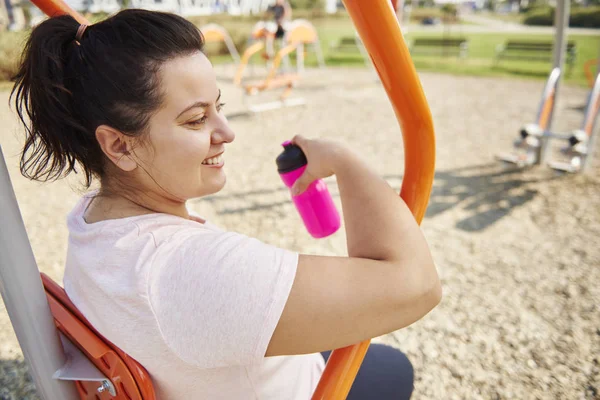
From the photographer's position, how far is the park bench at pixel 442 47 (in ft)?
49.9

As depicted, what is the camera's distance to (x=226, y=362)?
748 mm

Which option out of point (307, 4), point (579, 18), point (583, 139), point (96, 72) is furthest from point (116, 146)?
point (307, 4)

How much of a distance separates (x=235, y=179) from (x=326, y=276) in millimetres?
4254

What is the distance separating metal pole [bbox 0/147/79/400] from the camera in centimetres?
78

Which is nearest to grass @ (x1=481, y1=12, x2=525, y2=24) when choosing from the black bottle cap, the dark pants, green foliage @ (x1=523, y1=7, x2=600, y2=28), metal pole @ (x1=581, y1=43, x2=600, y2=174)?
green foliage @ (x1=523, y1=7, x2=600, y2=28)

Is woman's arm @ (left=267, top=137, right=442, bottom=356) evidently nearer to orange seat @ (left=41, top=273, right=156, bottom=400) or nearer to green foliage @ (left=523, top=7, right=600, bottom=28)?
orange seat @ (left=41, top=273, right=156, bottom=400)

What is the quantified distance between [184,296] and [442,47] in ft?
56.5

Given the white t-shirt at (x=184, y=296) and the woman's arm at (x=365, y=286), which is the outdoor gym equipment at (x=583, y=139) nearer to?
the woman's arm at (x=365, y=286)

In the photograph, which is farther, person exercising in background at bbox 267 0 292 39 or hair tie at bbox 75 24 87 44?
person exercising in background at bbox 267 0 292 39

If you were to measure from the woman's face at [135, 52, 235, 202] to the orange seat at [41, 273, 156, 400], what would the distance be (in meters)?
0.29

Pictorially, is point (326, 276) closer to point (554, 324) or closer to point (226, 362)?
point (226, 362)

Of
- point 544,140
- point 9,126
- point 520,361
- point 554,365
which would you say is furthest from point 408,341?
point 9,126

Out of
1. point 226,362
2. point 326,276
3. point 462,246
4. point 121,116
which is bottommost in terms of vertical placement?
point 462,246

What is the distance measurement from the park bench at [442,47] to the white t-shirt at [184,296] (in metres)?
15.9
